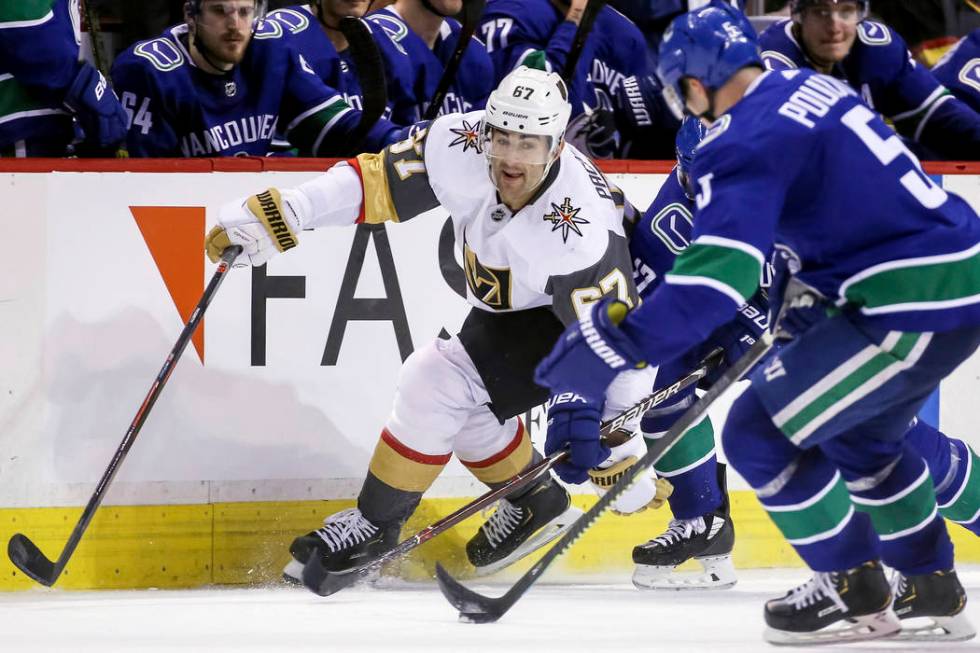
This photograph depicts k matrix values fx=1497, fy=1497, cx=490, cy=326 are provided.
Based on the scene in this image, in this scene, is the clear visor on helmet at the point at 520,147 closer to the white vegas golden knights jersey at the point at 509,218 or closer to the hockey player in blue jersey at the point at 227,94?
the white vegas golden knights jersey at the point at 509,218

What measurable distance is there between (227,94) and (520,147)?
1.21m

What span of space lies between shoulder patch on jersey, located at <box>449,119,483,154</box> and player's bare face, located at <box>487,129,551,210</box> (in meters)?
0.14

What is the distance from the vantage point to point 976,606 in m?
3.32

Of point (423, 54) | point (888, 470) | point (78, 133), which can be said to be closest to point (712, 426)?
point (888, 470)

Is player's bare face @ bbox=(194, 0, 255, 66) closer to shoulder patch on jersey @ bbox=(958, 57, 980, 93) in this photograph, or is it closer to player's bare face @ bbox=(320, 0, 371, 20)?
player's bare face @ bbox=(320, 0, 371, 20)

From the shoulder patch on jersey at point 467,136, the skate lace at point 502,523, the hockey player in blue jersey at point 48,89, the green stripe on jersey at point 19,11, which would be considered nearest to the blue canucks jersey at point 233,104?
the hockey player in blue jersey at point 48,89

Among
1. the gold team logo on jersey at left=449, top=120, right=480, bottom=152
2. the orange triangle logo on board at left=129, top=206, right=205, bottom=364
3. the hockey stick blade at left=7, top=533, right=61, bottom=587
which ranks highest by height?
the gold team logo on jersey at left=449, top=120, right=480, bottom=152

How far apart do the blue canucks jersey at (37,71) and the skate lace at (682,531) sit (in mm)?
1883

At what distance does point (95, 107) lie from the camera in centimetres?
387

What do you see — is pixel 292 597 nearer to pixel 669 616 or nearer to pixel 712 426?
pixel 669 616

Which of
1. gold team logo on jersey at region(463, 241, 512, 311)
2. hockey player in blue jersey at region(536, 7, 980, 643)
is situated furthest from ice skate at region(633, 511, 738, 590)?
hockey player in blue jersey at region(536, 7, 980, 643)

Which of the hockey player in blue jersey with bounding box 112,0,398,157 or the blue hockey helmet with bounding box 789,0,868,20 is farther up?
the blue hockey helmet with bounding box 789,0,868,20

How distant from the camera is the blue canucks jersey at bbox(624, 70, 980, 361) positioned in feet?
8.05

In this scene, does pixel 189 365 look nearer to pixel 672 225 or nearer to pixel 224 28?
pixel 224 28
